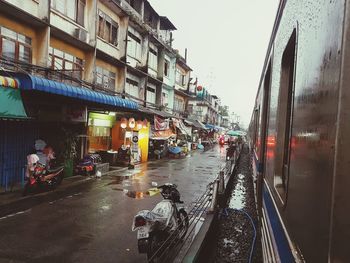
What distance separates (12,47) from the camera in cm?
1309

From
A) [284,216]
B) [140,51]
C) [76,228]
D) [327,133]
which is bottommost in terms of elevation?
[76,228]

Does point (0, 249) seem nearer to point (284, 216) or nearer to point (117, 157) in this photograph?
point (284, 216)

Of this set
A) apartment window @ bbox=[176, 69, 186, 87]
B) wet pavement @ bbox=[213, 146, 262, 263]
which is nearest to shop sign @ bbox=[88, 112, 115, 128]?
wet pavement @ bbox=[213, 146, 262, 263]

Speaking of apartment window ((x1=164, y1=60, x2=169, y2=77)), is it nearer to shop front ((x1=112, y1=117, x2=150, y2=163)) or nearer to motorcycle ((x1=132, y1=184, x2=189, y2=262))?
shop front ((x1=112, y1=117, x2=150, y2=163))

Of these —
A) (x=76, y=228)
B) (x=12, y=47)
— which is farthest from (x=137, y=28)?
(x=76, y=228)

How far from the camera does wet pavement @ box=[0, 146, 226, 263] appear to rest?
6.69 meters

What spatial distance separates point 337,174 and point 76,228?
809cm

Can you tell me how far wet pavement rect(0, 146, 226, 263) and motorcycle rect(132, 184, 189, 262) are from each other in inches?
24.1

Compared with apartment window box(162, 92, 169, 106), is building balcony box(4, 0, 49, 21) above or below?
above

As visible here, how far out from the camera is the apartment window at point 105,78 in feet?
65.7

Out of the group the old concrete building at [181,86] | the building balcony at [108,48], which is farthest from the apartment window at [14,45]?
the old concrete building at [181,86]

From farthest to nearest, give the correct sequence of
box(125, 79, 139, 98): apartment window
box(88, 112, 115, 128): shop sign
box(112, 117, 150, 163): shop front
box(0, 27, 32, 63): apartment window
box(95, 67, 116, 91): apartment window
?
box(125, 79, 139, 98): apartment window < box(112, 117, 150, 163): shop front < box(95, 67, 116, 91): apartment window < box(88, 112, 115, 128): shop sign < box(0, 27, 32, 63): apartment window

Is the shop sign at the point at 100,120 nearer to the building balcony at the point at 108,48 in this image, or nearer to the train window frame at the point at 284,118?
the building balcony at the point at 108,48

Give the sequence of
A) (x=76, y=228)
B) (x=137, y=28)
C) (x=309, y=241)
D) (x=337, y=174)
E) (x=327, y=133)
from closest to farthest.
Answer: (x=337, y=174)
(x=327, y=133)
(x=309, y=241)
(x=76, y=228)
(x=137, y=28)
